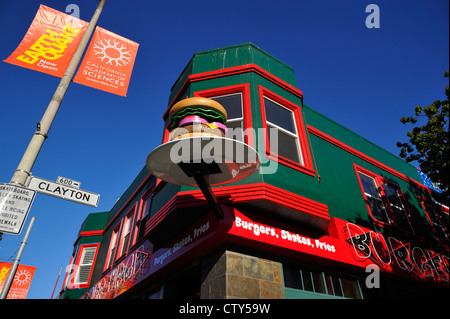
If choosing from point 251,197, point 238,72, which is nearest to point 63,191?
point 251,197

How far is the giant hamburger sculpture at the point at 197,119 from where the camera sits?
3.52 m

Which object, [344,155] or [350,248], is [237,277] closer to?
[350,248]

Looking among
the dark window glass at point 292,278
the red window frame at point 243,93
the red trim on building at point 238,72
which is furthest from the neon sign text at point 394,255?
the red trim on building at point 238,72

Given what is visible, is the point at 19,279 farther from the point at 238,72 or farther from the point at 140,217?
the point at 238,72

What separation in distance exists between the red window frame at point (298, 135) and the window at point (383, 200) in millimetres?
3419

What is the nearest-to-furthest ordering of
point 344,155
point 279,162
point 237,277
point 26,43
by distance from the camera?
point 237,277 → point 26,43 → point 279,162 → point 344,155

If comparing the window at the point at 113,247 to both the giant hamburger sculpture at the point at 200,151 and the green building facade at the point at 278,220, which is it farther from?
the giant hamburger sculpture at the point at 200,151

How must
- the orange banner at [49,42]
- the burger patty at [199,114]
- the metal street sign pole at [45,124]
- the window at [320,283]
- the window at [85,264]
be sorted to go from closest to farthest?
1. the burger patty at [199,114]
2. the metal street sign pole at [45,124]
3. the orange banner at [49,42]
4. the window at [320,283]
5. the window at [85,264]

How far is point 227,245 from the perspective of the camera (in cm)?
527

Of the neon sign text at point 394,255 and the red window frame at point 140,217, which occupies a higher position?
the red window frame at point 140,217

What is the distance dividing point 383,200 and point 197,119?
8799mm
